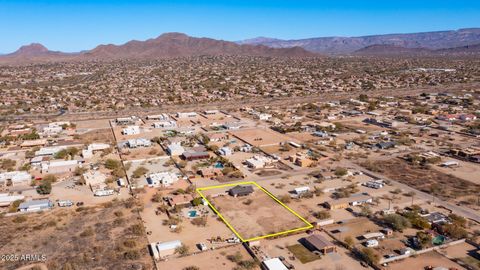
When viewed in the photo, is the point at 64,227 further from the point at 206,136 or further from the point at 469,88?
the point at 469,88

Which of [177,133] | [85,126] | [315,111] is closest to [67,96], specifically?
[85,126]

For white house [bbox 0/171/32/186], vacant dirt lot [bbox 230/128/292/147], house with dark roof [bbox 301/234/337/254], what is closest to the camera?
house with dark roof [bbox 301/234/337/254]

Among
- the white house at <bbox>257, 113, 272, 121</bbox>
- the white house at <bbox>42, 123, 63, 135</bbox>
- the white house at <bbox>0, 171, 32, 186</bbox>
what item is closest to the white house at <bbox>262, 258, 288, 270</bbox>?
the white house at <bbox>0, 171, 32, 186</bbox>

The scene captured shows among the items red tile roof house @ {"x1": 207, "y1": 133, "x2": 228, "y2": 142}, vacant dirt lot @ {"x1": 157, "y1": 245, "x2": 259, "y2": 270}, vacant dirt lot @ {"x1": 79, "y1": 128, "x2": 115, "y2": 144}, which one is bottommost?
vacant dirt lot @ {"x1": 157, "y1": 245, "x2": 259, "y2": 270}

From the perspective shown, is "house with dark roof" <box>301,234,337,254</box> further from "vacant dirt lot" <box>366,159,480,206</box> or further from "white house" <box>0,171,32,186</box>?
"white house" <box>0,171,32,186</box>

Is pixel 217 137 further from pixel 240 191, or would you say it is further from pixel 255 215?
pixel 255 215

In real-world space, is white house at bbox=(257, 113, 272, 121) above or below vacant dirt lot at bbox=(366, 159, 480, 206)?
above

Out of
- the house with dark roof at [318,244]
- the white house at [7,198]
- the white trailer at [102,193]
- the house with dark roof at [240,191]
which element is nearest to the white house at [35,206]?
the white house at [7,198]
